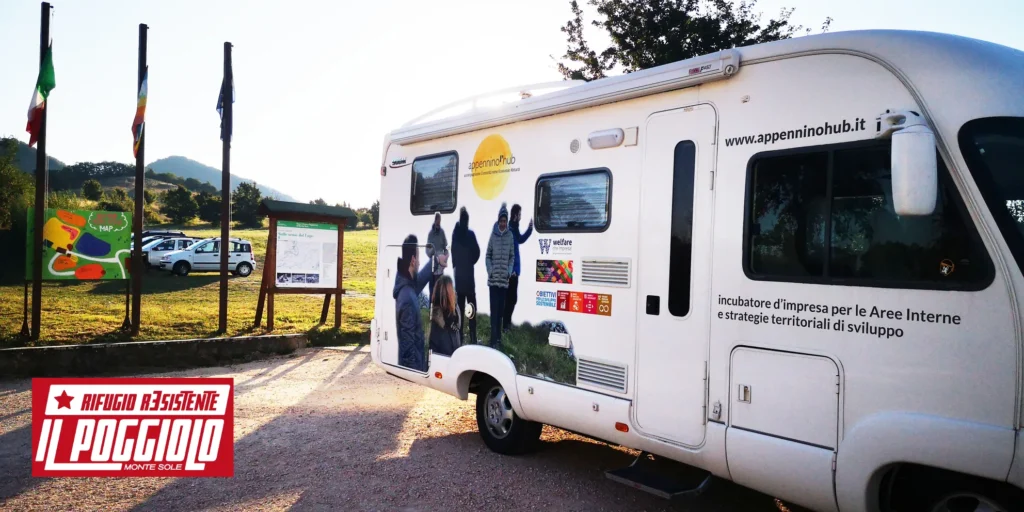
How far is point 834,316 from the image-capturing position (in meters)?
3.79

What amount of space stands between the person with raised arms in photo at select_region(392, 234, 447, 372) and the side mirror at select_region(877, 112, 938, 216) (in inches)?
170

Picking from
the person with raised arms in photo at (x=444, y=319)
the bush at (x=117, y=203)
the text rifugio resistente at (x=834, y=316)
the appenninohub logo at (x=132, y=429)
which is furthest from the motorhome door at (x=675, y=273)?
the bush at (x=117, y=203)

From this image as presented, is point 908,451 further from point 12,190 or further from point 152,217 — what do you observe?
point 152,217

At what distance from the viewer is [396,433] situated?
6.90 metres

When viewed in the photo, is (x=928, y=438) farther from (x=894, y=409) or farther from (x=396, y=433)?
(x=396, y=433)

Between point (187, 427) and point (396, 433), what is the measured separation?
1.99m

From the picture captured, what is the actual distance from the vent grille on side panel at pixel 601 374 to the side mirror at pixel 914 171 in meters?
2.17

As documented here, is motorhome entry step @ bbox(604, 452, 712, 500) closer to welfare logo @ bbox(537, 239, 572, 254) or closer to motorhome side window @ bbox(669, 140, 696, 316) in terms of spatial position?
motorhome side window @ bbox(669, 140, 696, 316)

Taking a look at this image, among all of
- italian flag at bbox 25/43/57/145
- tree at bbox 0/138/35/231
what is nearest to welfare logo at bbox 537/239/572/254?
italian flag at bbox 25/43/57/145

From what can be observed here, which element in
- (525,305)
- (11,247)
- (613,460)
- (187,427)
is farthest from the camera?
(11,247)

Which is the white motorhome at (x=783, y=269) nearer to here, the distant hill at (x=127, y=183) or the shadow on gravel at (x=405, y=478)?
the shadow on gravel at (x=405, y=478)

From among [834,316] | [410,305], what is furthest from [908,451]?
[410,305]

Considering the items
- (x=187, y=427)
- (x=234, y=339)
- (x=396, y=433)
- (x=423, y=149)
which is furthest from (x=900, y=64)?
(x=234, y=339)

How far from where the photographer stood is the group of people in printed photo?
19.2ft
